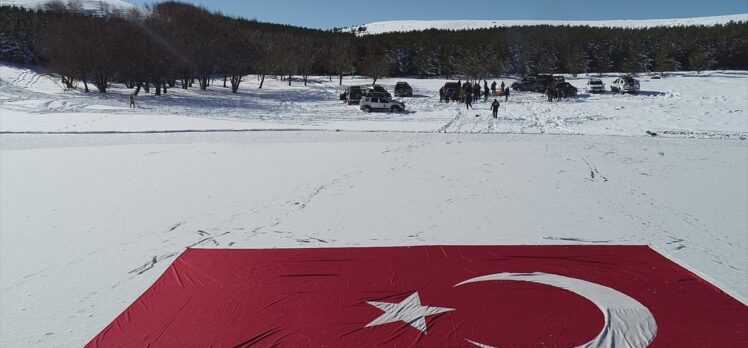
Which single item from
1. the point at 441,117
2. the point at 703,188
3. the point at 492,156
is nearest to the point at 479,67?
the point at 441,117

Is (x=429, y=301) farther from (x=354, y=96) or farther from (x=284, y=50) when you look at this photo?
(x=284, y=50)

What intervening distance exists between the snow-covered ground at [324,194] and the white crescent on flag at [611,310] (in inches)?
55.6

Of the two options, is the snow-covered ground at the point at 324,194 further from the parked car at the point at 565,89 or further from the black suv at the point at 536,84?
the black suv at the point at 536,84

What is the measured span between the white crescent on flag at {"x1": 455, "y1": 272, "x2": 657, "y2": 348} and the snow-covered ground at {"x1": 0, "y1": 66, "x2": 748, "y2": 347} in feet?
4.63

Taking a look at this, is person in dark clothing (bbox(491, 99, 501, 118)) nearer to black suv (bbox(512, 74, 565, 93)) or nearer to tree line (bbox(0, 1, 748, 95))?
black suv (bbox(512, 74, 565, 93))

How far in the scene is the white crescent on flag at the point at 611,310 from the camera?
Result: 15.4 feet

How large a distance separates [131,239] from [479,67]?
4937 cm

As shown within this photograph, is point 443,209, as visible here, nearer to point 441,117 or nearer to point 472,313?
point 472,313

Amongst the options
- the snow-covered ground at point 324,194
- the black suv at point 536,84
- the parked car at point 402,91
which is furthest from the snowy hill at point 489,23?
the snow-covered ground at point 324,194

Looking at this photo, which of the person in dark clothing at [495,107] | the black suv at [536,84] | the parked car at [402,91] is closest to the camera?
the person in dark clothing at [495,107]

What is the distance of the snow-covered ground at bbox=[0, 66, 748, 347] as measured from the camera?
636 cm

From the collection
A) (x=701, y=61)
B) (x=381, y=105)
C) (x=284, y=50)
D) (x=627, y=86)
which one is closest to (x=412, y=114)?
(x=381, y=105)

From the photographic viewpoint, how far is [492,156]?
48.9 feet

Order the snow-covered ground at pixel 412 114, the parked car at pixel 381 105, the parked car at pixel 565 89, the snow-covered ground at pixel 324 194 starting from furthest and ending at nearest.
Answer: the parked car at pixel 565 89
the parked car at pixel 381 105
the snow-covered ground at pixel 412 114
the snow-covered ground at pixel 324 194
